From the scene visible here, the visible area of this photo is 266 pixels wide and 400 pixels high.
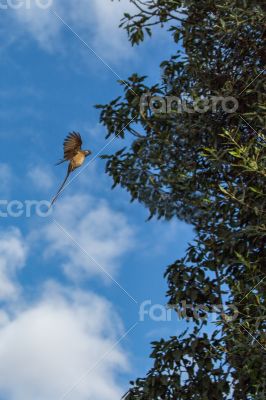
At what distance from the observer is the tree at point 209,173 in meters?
7.76

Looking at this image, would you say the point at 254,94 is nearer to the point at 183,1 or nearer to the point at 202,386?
the point at 183,1

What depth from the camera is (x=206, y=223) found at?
8.57 m

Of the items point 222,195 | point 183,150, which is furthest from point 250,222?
point 183,150

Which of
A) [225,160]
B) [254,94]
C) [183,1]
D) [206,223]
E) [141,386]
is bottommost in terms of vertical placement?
[141,386]

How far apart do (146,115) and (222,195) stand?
5.50ft

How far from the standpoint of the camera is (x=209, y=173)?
8.93 m

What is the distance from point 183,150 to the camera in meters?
9.10

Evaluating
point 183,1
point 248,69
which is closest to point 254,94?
point 248,69

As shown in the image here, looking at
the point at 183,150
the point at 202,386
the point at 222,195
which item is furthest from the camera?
the point at 183,150

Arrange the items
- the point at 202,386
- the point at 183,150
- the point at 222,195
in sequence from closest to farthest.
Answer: the point at 202,386 → the point at 222,195 → the point at 183,150

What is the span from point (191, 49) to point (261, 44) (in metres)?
0.99

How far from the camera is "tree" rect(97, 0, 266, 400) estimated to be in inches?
305

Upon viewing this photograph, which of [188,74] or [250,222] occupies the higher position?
[188,74]

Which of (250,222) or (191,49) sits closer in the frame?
(250,222)
